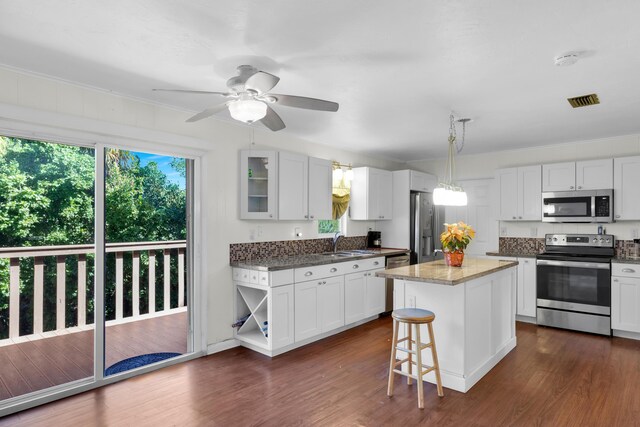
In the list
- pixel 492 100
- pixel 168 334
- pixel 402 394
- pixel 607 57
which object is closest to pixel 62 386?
pixel 168 334

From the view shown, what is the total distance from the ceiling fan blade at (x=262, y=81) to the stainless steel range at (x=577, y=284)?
4269 millimetres

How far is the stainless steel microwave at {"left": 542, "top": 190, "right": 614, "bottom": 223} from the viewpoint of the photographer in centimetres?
459

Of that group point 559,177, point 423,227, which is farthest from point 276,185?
point 559,177

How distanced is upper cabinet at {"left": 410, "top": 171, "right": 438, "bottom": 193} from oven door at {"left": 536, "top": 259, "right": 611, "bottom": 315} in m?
1.96

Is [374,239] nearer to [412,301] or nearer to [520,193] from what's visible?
[520,193]

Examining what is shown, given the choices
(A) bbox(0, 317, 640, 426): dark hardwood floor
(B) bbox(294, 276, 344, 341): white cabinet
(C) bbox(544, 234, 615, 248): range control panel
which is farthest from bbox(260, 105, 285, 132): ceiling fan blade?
(C) bbox(544, 234, 615, 248): range control panel

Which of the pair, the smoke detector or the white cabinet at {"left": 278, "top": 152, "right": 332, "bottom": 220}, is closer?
the smoke detector

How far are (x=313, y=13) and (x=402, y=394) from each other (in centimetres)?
270

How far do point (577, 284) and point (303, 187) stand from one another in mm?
3499

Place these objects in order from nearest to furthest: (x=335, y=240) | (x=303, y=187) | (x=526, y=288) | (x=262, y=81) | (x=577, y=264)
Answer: (x=262, y=81)
(x=303, y=187)
(x=577, y=264)
(x=526, y=288)
(x=335, y=240)

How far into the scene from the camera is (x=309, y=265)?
3.99 meters

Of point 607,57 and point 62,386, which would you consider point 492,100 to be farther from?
point 62,386

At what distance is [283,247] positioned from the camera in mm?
4555

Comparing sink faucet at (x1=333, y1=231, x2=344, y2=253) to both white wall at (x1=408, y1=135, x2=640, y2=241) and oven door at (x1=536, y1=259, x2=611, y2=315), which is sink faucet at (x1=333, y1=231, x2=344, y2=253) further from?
oven door at (x1=536, y1=259, x2=611, y2=315)
